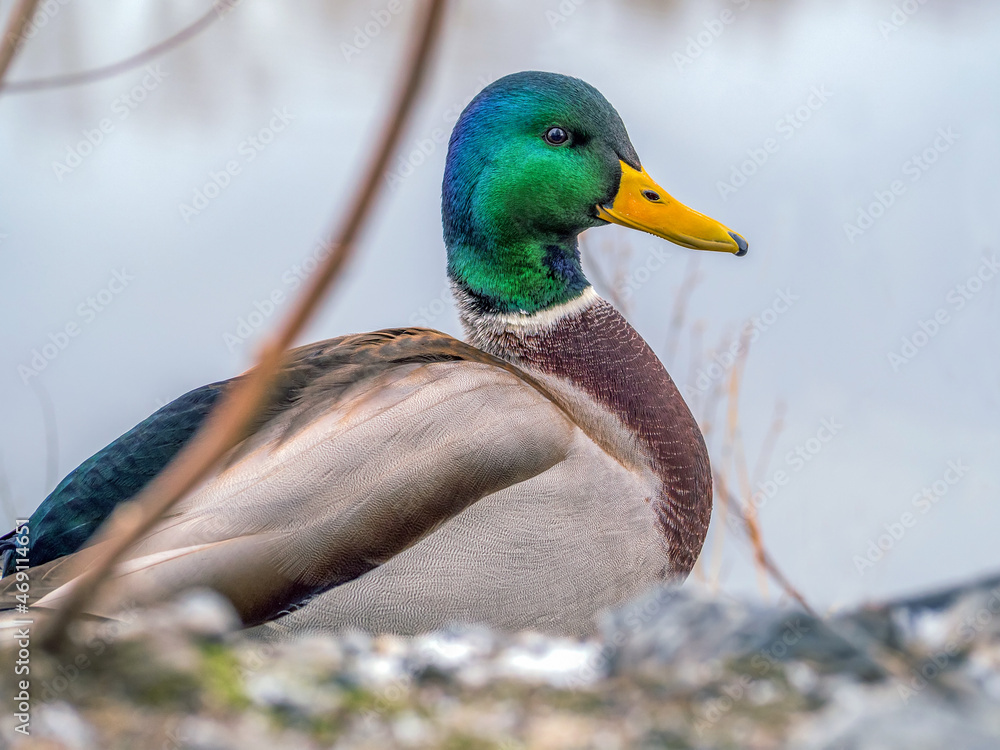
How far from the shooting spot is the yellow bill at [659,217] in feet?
8.97

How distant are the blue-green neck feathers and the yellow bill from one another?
3cm

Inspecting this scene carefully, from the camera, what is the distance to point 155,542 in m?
2.02

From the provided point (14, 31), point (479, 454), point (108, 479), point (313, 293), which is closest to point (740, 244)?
point (479, 454)

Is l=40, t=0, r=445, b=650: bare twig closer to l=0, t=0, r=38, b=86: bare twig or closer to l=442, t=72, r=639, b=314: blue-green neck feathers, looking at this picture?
l=0, t=0, r=38, b=86: bare twig

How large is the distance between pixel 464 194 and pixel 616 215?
396 mm

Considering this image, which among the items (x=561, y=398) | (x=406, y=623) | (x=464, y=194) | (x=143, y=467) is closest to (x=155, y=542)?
(x=143, y=467)

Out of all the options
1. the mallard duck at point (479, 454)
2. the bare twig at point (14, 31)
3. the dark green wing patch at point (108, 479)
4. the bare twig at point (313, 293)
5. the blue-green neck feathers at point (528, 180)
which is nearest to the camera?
the bare twig at point (313, 293)

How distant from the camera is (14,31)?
3.70ft

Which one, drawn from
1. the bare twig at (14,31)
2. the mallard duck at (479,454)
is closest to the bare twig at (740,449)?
the mallard duck at (479,454)

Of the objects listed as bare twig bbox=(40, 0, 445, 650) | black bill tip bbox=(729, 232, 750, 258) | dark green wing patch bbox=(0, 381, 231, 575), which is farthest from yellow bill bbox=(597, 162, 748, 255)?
bare twig bbox=(40, 0, 445, 650)

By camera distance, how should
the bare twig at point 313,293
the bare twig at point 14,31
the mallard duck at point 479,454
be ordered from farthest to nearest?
the mallard duck at point 479,454 → the bare twig at point 14,31 → the bare twig at point 313,293

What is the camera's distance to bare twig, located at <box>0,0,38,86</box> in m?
1.07

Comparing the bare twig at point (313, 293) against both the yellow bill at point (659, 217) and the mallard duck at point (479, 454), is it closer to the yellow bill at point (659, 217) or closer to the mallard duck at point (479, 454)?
the mallard duck at point (479, 454)

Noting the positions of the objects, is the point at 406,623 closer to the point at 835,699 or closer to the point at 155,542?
the point at 155,542
